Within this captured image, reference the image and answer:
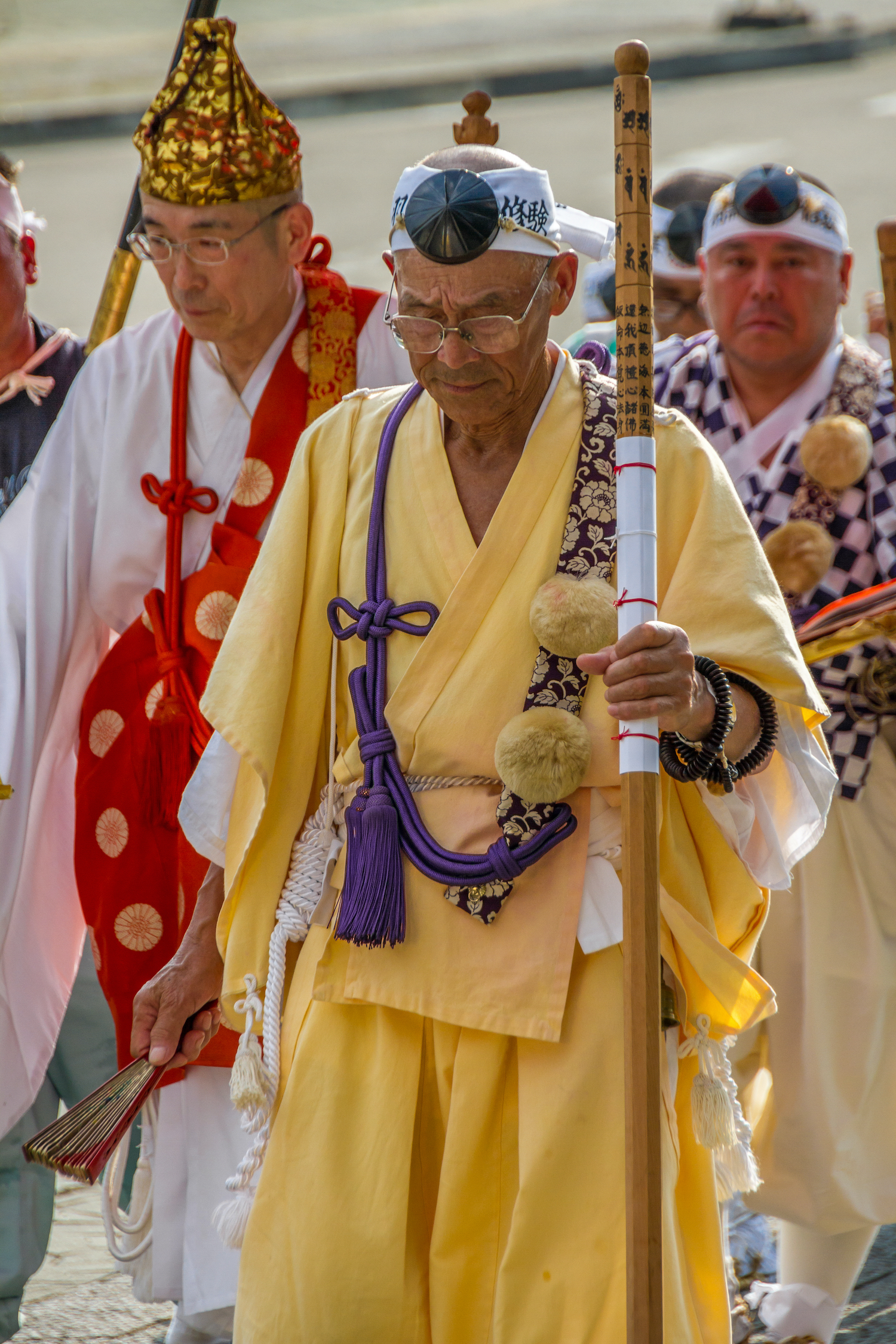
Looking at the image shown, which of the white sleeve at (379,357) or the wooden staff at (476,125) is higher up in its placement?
the wooden staff at (476,125)

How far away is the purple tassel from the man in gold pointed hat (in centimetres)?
131

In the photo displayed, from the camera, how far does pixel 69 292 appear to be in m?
14.5

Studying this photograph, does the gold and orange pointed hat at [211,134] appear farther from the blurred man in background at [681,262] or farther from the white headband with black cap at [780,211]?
the blurred man in background at [681,262]

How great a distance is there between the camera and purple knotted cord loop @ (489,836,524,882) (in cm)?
224

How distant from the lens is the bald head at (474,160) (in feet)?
7.89

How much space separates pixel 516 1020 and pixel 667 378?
7.79 feet

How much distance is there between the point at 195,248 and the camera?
142 inches

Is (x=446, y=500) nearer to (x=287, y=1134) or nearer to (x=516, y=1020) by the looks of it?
(x=516, y=1020)

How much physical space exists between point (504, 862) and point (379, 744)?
0.26 meters

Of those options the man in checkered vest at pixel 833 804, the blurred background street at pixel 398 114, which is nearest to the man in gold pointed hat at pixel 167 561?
the man in checkered vest at pixel 833 804

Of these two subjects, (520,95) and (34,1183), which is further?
(520,95)

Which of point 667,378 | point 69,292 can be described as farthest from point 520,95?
point 667,378

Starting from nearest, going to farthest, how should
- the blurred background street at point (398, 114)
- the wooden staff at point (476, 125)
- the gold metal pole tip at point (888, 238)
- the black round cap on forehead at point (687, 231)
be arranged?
1. the gold metal pole tip at point (888, 238)
2. the wooden staff at point (476, 125)
3. the black round cap on forehead at point (687, 231)
4. the blurred background street at point (398, 114)

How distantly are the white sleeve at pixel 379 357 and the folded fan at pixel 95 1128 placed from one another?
1.74m
